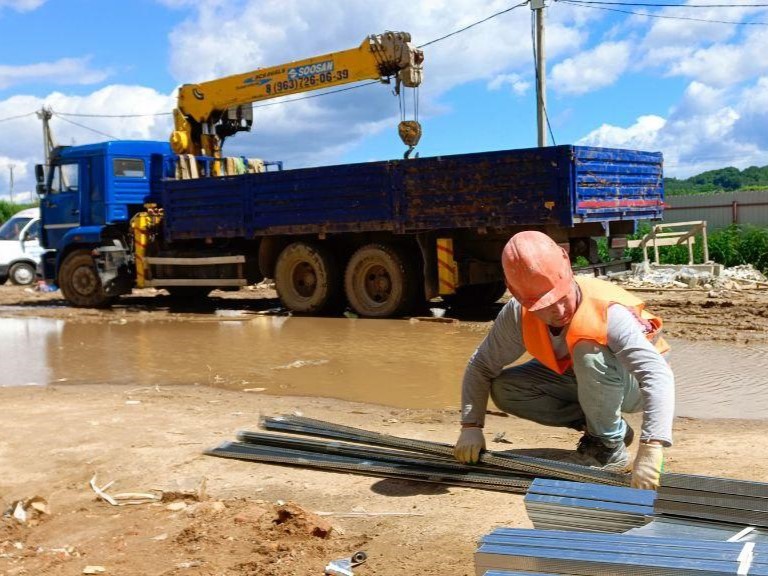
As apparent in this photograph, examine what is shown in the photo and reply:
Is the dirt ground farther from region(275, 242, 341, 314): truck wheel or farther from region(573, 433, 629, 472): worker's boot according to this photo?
region(275, 242, 341, 314): truck wheel

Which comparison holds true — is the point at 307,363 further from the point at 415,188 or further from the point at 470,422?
the point at 470,422

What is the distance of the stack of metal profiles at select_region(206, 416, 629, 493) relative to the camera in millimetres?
3994

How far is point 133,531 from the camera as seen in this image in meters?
3.85

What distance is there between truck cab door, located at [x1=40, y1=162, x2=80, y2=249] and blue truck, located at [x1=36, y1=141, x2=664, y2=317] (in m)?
0.03

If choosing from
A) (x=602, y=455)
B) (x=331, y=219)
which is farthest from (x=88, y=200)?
(x=602, y=455)

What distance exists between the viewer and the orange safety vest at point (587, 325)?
3738mm

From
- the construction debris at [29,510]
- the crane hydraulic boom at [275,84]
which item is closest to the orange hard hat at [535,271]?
the construction debris at [29,510]

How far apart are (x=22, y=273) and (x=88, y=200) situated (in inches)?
291

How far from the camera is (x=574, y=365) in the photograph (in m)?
3.90

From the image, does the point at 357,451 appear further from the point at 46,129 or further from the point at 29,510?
the point at 46,129

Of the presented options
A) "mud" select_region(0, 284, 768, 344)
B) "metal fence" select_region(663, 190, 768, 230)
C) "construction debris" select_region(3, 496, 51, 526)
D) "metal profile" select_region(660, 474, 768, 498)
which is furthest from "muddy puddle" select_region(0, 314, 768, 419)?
"metal fence" select_region(663, 190, 768, 230)

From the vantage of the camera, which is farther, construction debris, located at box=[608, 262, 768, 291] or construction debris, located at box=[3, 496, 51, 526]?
construction debris, located at box=[608, 262, 768, 291]

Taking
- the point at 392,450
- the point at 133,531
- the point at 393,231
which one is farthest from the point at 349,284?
the point at 133,531

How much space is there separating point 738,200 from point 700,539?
84.5 ft
